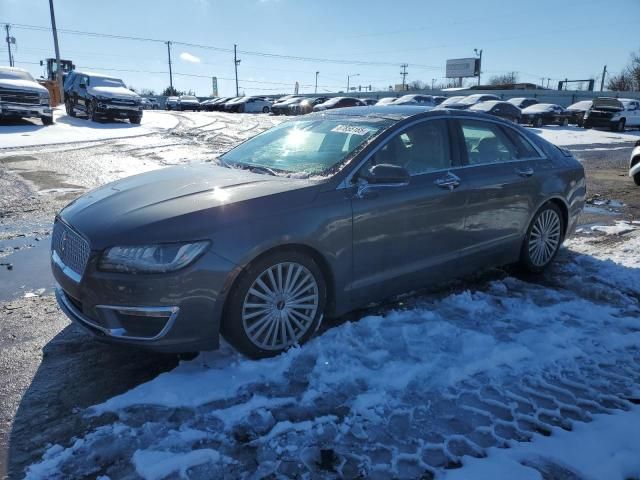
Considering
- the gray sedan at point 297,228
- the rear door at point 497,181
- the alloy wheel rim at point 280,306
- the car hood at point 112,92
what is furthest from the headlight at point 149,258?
the car hood at point 112,92

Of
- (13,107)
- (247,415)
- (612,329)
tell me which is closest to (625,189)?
(612,329)

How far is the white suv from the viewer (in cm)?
2775

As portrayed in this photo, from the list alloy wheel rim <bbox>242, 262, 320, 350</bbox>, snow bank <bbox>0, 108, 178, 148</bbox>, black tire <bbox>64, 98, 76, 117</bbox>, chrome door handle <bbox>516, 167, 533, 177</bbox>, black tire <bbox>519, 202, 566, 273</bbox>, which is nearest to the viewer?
alloy wheel rim <bbox>242, 262, 320, 350</bbox>

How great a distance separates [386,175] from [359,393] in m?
1.47

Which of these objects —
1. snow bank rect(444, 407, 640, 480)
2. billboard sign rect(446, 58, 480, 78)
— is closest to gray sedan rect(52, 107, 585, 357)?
snow bank rect(444, 407, 640, 480)

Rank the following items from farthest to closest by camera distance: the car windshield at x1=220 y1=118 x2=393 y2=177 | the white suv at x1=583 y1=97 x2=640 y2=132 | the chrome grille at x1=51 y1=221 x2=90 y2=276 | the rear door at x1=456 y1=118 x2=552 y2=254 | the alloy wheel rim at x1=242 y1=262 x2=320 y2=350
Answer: the white suv at x1=583 y1=97 x2=640 y2=132 < the rear door at x1=456 y1=118 x2=552 y2=254 < the car windshield at x1=220 y1=118 x2=393 y2=177 < the alloy wheel rim at x1=242 y1=262 x2=320 y2=350 < the chrome grille at x1=51 y1=221 x2=90 y2=276

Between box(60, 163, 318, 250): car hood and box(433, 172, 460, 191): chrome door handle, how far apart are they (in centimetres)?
116

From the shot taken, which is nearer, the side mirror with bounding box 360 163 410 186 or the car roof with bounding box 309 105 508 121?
the side mirror with bounding box 360 163 410 186

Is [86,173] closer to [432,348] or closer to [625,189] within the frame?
[432,348]

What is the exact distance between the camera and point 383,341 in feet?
11.5

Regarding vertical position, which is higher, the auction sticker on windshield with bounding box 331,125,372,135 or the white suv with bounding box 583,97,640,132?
the auction sticker on windshield with bounding box 331,125,372,135

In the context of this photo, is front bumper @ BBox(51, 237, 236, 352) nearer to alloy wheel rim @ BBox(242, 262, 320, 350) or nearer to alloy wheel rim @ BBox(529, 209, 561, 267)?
alloy wheel rim @ BBox(242, 262, 320, 350)

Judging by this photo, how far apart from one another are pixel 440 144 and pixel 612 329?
1940mm

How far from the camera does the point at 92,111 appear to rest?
21734 millimetres
